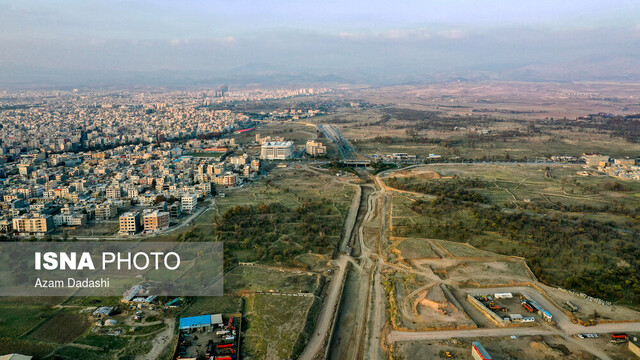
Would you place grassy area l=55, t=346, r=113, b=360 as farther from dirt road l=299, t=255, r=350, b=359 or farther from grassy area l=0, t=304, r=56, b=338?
dirt road l=299, t=255, r=350, b=359

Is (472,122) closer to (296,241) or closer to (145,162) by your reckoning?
(145,162)

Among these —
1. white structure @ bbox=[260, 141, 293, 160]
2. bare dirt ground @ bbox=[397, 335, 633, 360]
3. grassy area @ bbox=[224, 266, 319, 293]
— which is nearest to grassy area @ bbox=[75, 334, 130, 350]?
grassy area @ bbox=[224, 266, 319, 293]

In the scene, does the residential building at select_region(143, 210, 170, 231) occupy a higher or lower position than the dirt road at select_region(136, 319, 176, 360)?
higher

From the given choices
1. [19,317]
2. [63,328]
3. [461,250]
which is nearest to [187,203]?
[19,317]

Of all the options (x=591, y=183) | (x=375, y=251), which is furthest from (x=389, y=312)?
(x=591, y=183)

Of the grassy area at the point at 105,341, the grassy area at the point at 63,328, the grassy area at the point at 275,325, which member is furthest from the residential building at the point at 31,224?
the grassy area at the point at 275,325

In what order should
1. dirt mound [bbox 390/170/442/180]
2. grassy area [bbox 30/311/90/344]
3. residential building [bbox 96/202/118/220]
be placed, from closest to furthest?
grassy area [bbox 30/311/90/344], residential building [bbox 96/202/118/220], dirt mound [bbox 390/170/442/180]

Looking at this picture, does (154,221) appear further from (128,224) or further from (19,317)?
(19,317)
